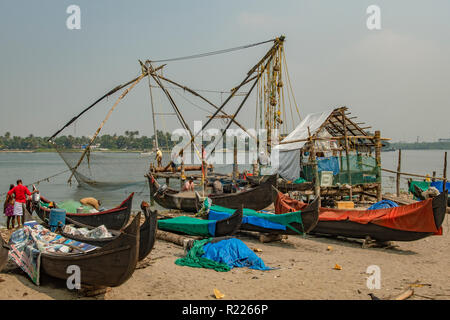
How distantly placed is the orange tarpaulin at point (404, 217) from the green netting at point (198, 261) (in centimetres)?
408

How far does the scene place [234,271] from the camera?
25.1 feet

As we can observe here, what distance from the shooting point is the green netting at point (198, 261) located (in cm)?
776

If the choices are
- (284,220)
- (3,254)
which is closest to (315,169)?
(284,220)

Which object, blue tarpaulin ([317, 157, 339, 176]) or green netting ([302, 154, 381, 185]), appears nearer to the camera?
green netting ([302, 154, 381, 185])

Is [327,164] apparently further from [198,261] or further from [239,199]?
[198,261]

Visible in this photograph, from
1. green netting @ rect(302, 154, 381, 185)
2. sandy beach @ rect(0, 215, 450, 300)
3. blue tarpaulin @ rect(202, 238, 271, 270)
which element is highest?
green netting @ rect(302, 154, 381, 185)

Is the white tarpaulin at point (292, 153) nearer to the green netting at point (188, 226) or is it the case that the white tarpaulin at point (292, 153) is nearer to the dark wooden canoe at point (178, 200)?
the dark wooden canoe at point (178, 200)

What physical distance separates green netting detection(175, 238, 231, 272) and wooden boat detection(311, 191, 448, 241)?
388 cm

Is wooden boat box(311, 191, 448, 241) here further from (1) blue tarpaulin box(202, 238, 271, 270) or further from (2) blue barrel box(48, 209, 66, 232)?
(2) blue barrel box(48, 209, 66, 232)

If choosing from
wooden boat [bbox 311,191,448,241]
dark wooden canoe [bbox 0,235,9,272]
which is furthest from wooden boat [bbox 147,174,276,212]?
dark wooden canoe [bbox 0,235,9,272]

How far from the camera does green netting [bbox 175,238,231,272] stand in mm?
7759

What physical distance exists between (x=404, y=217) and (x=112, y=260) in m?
6.98

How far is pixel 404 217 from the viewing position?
9.02 m

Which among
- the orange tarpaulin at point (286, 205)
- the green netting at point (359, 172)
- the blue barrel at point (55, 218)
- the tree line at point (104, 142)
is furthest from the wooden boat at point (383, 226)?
the tree line at point (104, 142)
